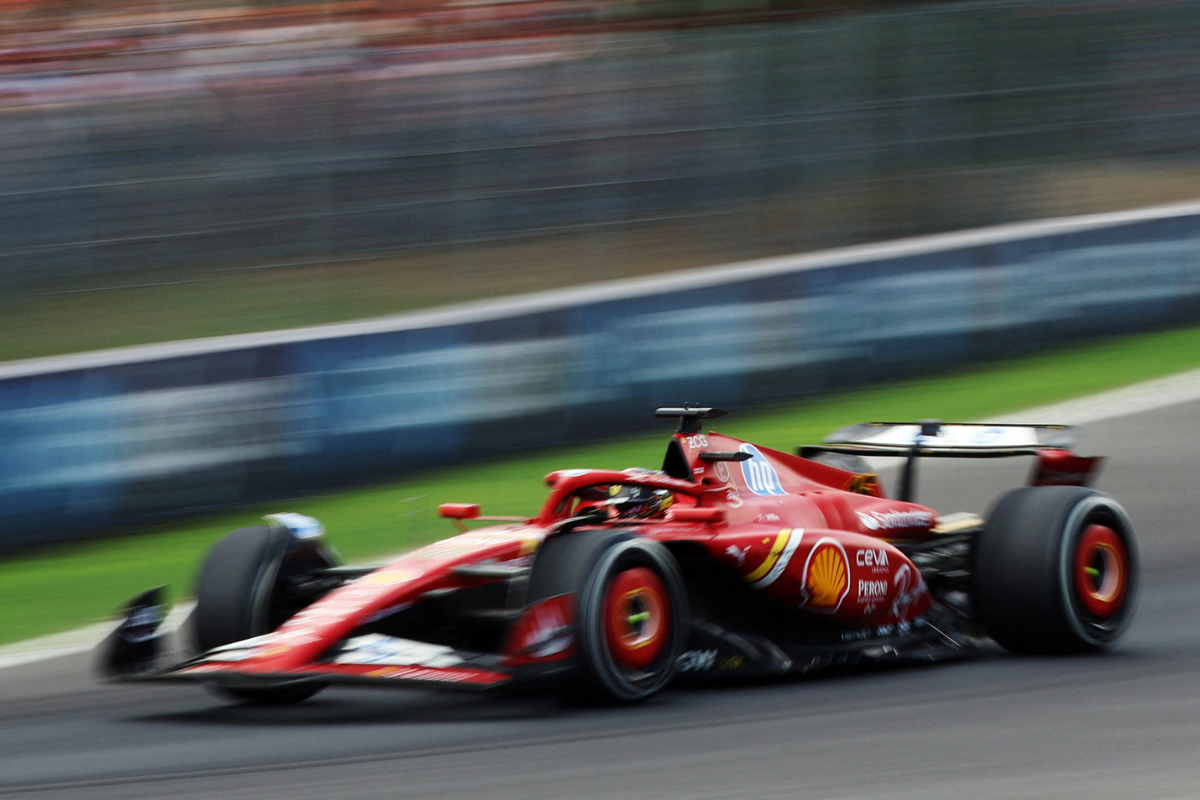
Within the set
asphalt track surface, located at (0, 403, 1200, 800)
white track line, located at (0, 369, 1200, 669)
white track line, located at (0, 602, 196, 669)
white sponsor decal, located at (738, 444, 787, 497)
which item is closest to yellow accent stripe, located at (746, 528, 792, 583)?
white sponsor decal, located at (738, 444, 787, 497)

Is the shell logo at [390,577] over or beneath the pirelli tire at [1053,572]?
over

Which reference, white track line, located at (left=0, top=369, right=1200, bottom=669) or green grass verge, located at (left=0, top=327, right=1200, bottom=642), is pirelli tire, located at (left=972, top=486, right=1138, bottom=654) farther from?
white track line, located at (left=0, top=369, right=1200, bottom=669)

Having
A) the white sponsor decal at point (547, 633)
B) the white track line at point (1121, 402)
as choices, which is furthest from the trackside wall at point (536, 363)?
the white sponsor decal at point (547, 633)

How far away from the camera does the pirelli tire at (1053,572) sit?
6438 mm

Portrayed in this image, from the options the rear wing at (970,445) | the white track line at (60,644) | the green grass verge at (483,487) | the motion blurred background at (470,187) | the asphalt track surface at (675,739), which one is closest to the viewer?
the asphalt track surface at (675,739)

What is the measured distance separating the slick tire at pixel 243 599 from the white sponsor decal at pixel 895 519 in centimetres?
219

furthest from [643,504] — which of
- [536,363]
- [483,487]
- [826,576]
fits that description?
[536,363]

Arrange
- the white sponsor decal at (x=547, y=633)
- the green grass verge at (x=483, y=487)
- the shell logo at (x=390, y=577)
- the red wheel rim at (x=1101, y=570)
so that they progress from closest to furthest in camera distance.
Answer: the white sponsor decal at (x=547, y=633)
the shell logo at (x=390, y=577)
the red wheel rim at (x=1101, y=570)
the green grass verge at (x=483, y=487)

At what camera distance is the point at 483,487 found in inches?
412

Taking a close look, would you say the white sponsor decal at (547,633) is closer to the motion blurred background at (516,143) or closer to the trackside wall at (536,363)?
the trackside wall at (536,363)

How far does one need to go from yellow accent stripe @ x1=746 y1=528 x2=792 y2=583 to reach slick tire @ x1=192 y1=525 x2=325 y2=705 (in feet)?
5.24

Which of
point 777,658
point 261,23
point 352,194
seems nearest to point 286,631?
point 777,658

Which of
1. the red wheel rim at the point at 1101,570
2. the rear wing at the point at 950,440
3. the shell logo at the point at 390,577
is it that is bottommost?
the red wheel rim at the point at 1101,570

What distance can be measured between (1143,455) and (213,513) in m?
5.77
